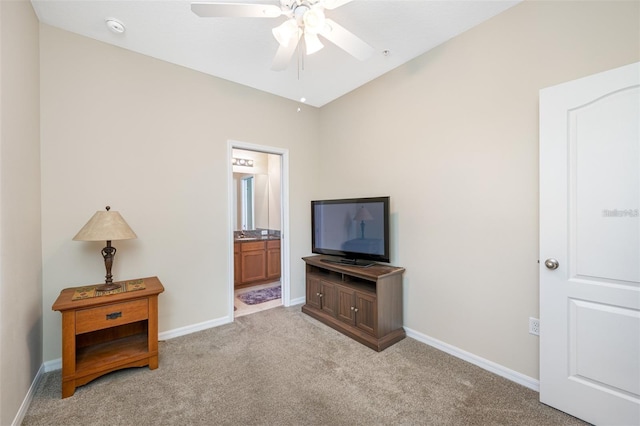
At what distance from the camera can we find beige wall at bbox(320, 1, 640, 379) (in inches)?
71.4

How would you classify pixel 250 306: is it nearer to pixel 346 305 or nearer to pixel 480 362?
pixel 346 305

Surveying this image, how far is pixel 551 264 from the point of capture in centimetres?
175

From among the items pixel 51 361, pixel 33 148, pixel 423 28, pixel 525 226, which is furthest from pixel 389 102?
pixel 51 361

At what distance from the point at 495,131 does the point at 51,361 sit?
401cm

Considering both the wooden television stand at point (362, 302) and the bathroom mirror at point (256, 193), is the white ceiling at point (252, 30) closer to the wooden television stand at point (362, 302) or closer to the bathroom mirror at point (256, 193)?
the wooden television stand at point (362, 302)

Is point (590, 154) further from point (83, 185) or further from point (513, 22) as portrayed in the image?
point (83, 185)

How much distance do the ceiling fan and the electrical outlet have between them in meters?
2.20

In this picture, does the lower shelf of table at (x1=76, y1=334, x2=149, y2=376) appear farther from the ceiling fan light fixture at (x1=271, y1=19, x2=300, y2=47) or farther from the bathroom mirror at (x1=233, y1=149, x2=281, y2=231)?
the bathroom mirror at (x1=233, y1=149, x2=281, y2=231)

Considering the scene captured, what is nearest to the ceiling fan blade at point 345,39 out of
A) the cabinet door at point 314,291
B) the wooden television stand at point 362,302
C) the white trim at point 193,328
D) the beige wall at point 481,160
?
the beige wall at point 481,160

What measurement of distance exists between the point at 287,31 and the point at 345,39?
37 cm

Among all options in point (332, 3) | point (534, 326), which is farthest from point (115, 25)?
point (534, 326)

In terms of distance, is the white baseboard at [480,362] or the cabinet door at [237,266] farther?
the cabinet door at [237,266]

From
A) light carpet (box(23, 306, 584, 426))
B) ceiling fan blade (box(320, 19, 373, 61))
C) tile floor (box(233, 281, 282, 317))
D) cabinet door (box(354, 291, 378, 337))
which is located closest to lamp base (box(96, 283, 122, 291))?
light carpet (box(23, 306, 584, 426))

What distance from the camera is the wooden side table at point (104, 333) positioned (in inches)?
74.2
